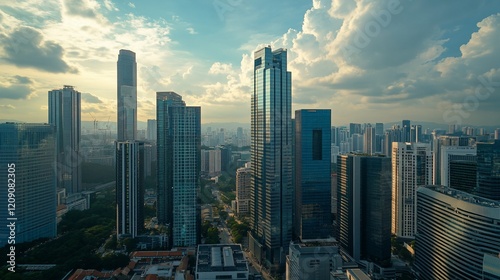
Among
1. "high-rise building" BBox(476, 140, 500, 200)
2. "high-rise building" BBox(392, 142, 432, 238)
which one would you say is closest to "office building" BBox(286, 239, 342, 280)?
"high-rise building" BBox(476, 140, 500, 200)

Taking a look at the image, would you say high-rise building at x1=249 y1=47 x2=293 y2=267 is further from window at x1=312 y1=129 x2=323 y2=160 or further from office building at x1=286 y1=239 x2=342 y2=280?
office building at x1=286 y1=239 x2=342 y2=280

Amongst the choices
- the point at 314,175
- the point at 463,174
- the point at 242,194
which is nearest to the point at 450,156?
the point at 463,174

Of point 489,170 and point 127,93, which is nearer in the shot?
point 489,170

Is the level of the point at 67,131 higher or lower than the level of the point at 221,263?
higher

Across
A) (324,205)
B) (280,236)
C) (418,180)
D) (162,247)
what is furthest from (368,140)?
(162,247)

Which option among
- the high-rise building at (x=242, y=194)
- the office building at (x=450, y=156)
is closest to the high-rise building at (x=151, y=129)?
the high-rise building at (x=242, y=194)

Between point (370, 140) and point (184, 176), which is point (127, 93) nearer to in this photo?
point (184, 176)

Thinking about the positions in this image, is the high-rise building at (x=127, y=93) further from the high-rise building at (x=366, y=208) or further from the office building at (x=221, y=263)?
the high-rise building at (x=366, y=208)
